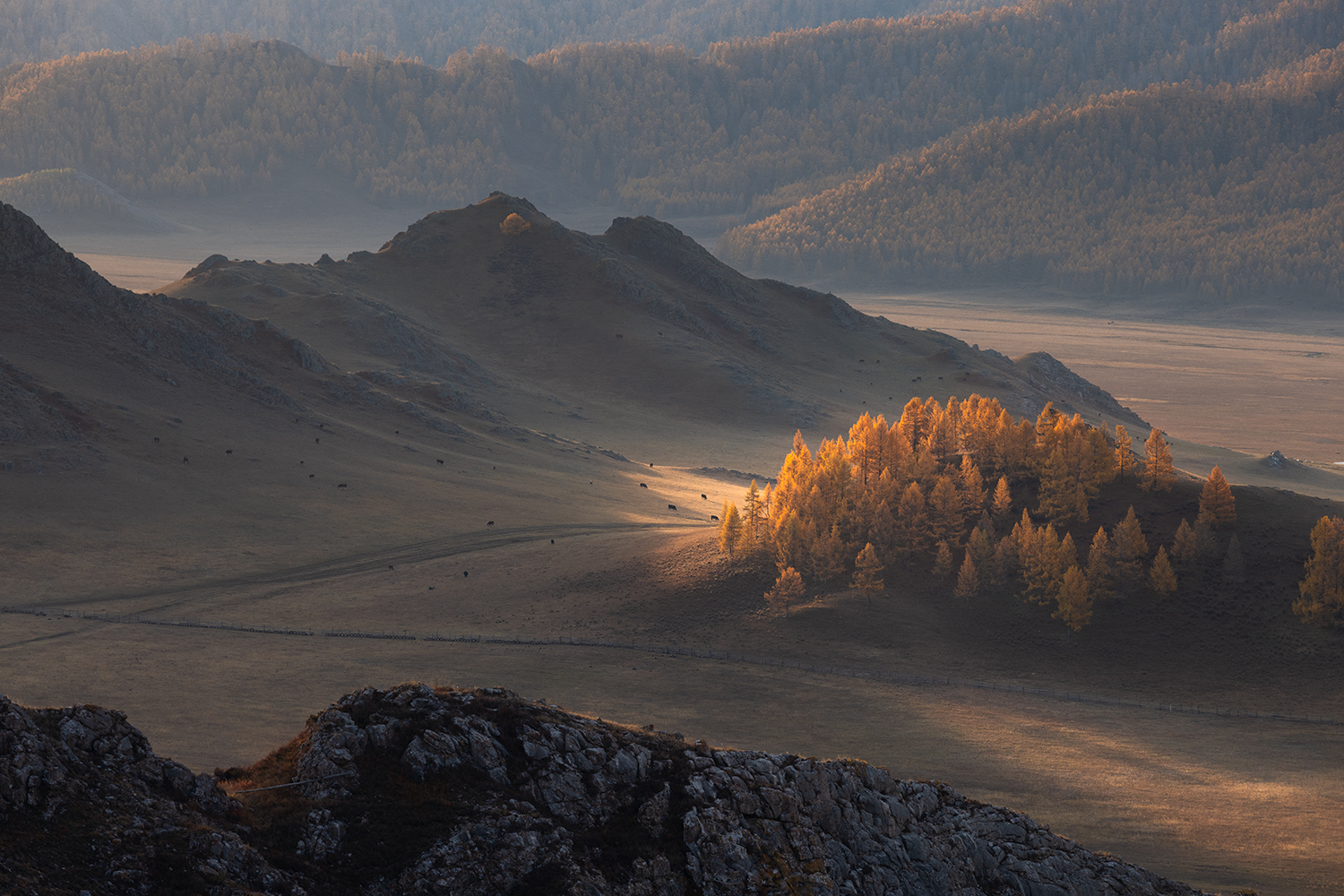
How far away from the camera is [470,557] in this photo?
315ft

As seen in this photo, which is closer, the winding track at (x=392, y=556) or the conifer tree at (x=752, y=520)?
the winding track at (x=392, y=556)

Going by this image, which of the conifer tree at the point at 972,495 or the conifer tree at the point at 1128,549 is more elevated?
the conifer tree at the point at 972,495

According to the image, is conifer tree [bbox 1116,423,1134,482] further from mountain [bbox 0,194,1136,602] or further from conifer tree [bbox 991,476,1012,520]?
mountain [bbox 0,194,1136,602]

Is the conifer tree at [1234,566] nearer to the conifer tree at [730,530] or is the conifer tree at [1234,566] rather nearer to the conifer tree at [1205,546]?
the conifer tree at [1205,546]

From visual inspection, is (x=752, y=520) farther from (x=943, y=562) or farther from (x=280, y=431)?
(x=280, y=431)

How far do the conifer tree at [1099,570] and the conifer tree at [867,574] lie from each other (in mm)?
13028

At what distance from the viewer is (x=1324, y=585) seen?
74.7 meters

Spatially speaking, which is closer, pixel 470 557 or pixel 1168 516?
pixel 1168 516

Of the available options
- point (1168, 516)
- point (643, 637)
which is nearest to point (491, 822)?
point (643, 637)

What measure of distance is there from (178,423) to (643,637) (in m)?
61.5

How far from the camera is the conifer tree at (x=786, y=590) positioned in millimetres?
82250

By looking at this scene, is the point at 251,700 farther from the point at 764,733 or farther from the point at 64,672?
the point at 764,733

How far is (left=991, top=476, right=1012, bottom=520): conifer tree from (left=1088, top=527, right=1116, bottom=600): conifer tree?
870 centimetres

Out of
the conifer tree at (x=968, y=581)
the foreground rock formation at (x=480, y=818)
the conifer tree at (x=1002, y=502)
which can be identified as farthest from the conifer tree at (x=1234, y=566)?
the foreground rock formation at (x=480, y=818)
